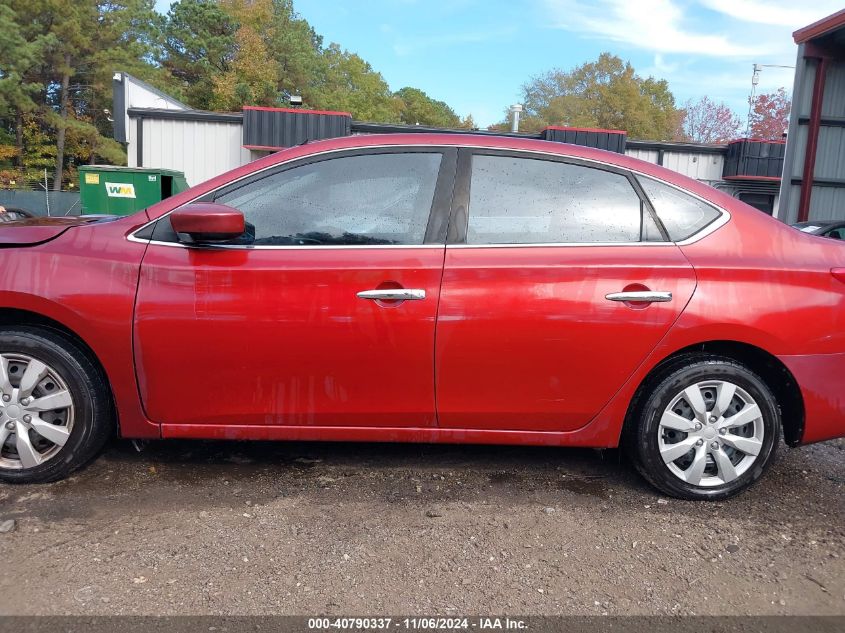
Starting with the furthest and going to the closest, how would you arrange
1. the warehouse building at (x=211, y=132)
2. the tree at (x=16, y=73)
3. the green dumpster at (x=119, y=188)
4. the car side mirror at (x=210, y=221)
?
the tree at (x=16, y=73), the warehouse building at (x=211, y=132), the green dumpster at (x=119, y=188), the car side mirror at (x=210, y=221)

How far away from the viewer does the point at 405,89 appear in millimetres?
84625

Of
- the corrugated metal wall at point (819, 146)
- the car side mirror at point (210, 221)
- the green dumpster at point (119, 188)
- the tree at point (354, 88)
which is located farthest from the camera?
the tree at point (354, 88)

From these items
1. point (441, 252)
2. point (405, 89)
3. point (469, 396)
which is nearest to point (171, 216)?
point (441, 252)

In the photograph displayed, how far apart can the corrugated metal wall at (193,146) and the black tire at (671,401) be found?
1900 centimetres

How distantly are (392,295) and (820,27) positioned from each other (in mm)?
10503

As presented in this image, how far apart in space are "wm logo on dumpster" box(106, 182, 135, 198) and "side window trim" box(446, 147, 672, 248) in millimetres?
12142

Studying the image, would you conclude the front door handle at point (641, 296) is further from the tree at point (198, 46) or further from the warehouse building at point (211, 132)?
the tree at point (198, 46)

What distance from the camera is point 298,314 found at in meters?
2.88

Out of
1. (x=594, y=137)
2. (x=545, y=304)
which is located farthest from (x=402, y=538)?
(x=594, y=137)

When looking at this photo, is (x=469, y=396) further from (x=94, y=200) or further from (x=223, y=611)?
(x=94, y=200)

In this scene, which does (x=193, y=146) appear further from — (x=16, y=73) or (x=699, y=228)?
(x=699, y=228)

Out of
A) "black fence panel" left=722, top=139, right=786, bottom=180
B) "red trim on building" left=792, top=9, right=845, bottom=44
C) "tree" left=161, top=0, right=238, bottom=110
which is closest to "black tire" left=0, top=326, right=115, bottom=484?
"red trim on building" left=792, top=9, right=845, bottom=44

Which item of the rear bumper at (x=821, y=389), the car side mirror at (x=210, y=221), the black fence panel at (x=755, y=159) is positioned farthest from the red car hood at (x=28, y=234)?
the black fence panel at (x=755, y=159)

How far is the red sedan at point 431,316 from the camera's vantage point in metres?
2.89
